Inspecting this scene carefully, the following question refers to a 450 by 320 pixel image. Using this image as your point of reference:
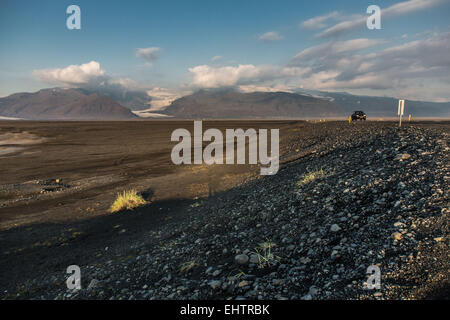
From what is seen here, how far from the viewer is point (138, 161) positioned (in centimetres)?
2436

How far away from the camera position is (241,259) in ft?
18.0

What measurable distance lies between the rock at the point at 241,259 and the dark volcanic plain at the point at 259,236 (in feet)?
0.10

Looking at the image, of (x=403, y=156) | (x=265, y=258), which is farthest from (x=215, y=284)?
(x=403, y=156)

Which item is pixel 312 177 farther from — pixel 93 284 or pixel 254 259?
pixel 93 284

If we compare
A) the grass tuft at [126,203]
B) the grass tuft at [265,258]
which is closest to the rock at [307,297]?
the grass tuft at [265,258]

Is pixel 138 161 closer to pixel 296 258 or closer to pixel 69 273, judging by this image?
pixel 69 273

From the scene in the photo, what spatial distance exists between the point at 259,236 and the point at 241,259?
1.32m

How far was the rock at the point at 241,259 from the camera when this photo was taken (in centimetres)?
542

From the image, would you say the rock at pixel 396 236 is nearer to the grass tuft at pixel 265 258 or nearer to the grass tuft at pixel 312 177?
the grass tuft at pixel 265 258

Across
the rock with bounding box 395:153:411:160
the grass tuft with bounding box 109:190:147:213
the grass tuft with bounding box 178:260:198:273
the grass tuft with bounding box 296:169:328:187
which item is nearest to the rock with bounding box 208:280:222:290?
the grass tuft with bounding box 178:260:198:273

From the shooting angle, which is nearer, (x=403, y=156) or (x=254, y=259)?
(x=254, y=259)

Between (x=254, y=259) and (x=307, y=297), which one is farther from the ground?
(x=307, y=297)

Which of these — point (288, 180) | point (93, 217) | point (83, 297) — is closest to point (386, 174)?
point (288, 180)
